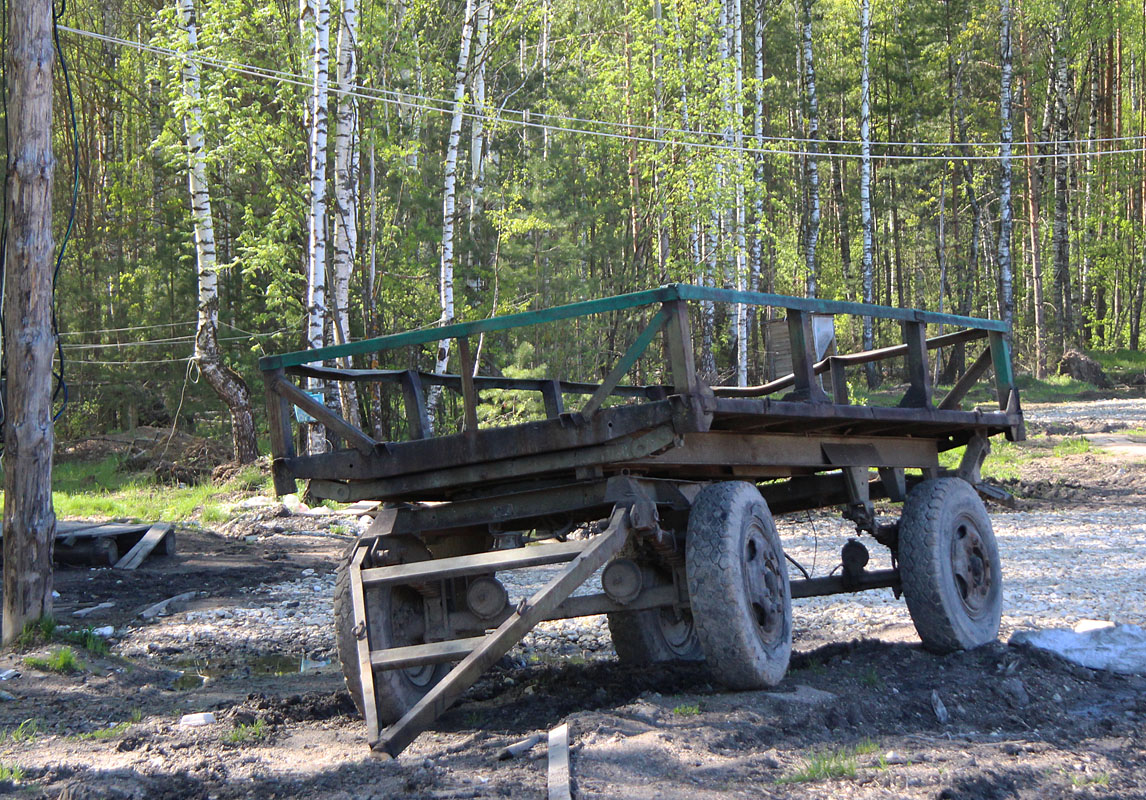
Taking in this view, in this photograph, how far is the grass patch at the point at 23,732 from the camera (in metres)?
5.21

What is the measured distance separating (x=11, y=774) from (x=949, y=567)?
4.94 meters

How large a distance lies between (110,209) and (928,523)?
2685 centimetres

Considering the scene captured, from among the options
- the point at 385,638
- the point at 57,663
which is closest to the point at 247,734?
the point at 385,638

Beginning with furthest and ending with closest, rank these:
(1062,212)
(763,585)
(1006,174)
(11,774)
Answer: (1062,212), (1006,174), (763,585), (11,774)

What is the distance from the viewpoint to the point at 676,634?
710 cm

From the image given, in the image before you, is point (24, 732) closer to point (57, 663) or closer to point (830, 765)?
point (57, 663)

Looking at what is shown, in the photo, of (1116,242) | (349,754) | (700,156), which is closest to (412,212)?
(700,156)

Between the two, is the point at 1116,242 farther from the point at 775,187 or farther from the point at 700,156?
the point at 700,156

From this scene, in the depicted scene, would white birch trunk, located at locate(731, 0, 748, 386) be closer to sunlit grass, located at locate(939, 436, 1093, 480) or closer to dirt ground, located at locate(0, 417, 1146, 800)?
sunlit grass, located at locate(939, 436, 1093, 480)

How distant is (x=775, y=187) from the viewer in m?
45.7

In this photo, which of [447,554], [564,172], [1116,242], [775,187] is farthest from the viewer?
[775,187]

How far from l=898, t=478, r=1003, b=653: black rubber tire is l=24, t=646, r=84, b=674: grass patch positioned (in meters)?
5.13

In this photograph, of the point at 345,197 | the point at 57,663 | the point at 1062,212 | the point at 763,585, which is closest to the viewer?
the point at 763,585

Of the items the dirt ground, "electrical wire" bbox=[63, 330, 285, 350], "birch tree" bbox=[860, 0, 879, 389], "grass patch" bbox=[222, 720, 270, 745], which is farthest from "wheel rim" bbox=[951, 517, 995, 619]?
"birch tree" bbox=[860, 0, 879, 389]
